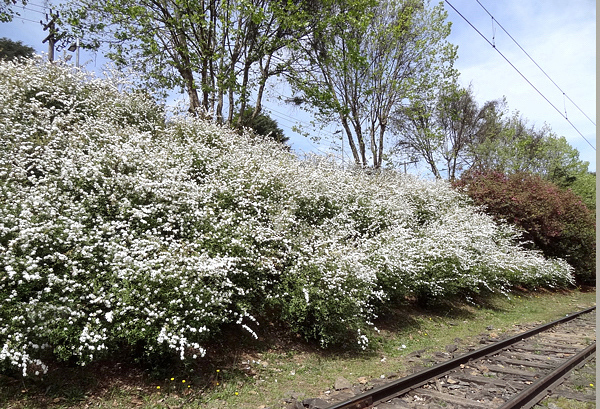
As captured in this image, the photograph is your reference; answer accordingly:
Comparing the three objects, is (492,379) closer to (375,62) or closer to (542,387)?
(542,387)

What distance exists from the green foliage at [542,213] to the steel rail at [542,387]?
1204cm

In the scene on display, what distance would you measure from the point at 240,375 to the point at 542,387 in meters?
4.33

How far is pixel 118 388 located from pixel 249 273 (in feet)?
8.12

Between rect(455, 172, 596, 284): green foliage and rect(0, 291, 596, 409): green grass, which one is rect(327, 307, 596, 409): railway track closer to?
rect(0, 291, 596, 409): green grass

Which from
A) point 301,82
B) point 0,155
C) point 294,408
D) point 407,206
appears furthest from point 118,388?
point 301,82

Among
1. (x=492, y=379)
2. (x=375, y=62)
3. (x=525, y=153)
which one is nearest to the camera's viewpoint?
(x=492, y=379)

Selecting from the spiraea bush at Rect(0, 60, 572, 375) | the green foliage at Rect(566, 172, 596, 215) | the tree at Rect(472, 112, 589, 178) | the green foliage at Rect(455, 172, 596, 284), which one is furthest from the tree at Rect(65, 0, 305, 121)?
the green foliage at Rect(566, 172, 596, 215)

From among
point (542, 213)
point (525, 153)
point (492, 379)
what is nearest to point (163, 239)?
point (492, 379)

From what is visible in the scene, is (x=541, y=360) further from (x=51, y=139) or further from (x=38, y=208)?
(x=51, y=139)

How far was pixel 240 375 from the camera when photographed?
564cm

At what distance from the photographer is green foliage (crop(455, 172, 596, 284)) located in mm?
18219

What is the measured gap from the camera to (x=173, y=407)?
4.68 metres

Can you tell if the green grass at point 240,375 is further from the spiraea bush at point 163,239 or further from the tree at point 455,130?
the tree at point 455,130

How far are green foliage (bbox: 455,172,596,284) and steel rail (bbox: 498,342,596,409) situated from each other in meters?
12.0
